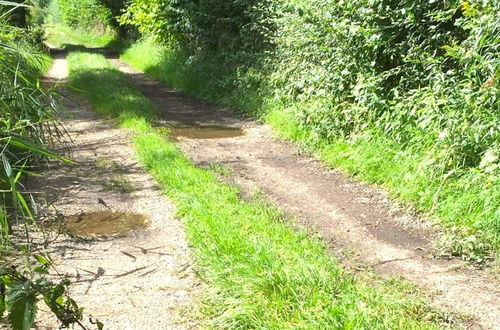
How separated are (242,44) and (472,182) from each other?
9.04 m

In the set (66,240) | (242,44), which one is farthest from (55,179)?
(242,44)

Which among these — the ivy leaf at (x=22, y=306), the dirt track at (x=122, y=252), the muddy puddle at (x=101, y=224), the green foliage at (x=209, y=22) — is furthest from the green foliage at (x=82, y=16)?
the ivy leaf at (x=22, y=306)

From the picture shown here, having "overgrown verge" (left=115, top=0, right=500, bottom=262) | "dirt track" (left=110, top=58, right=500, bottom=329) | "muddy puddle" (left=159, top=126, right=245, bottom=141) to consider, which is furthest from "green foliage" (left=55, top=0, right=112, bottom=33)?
"dirt track" (left=110, top=58, right=500, bottom=329)

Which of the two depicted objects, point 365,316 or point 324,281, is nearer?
point 365,316

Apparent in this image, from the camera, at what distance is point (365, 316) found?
293cm

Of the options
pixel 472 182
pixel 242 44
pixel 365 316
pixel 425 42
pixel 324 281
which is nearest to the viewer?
pixel 365 316

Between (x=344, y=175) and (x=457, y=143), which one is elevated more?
(x=457, y=143)

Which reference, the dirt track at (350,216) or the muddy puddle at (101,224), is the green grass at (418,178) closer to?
A: the dirt track at (350,216)

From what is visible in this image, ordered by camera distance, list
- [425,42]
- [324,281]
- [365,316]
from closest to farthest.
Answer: [365,316]
[324,281]
[425,42]

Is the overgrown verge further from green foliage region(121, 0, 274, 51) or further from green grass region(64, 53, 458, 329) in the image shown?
green grass region(64, 53, 458, 329)

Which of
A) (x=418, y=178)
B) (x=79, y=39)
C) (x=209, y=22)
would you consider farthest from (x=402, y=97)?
(x=79, y=39)

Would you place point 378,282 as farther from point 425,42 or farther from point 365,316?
point 425,42

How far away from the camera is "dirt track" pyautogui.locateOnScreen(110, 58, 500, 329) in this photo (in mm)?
3756

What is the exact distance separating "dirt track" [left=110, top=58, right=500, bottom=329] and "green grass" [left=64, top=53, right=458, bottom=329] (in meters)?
0.30
